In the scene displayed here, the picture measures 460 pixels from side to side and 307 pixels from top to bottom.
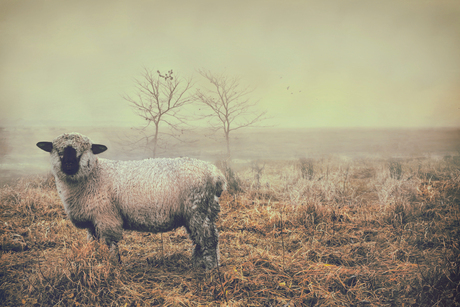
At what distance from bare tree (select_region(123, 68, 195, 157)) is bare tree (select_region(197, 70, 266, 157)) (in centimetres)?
27

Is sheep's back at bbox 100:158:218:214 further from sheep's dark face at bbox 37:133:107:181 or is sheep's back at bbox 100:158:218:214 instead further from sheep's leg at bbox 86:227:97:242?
sheep's leg at bbox 86:227:97:242

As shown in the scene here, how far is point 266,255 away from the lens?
2621mm

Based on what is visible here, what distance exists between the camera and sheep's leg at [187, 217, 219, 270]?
2590mm

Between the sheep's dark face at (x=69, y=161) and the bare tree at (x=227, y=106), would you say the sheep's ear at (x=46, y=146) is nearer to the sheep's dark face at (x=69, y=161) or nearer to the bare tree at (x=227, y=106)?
the sheep's dark face at (x=69, y=161)

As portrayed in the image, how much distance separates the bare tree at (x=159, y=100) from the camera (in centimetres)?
350

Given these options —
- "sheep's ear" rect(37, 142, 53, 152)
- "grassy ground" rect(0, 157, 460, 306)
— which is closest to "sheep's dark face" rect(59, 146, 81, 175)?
"sheep's ear" rect(37, 142, 53, 152)

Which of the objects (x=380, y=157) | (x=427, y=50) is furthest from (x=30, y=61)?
(x=380, y=157)

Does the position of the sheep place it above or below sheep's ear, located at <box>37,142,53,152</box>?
below

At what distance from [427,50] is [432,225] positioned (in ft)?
7.98

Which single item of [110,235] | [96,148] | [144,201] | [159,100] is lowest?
[110,235]

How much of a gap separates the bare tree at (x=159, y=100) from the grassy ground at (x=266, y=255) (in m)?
1.31

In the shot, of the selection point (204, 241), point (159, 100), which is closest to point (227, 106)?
point (159, 100)

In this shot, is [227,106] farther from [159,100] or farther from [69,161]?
[69,161]

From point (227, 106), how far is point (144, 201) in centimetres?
206
